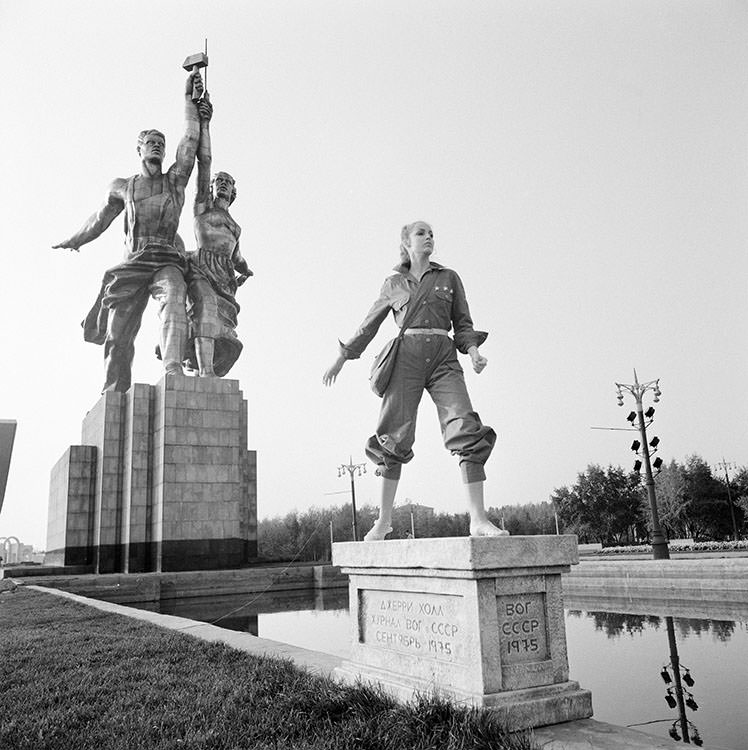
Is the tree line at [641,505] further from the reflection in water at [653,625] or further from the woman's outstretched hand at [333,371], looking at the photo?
the woman's outstretched hand at [333,371]

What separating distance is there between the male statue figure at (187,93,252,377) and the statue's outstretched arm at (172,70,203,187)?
28 centimetres

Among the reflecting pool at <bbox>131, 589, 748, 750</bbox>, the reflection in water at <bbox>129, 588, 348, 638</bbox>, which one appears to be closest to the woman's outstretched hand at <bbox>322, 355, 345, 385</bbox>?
the reflecting pool at <bbox>131, 589, 748, 750</bbox>

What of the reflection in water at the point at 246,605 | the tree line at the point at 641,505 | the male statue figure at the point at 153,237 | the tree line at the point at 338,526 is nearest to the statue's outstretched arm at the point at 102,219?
the male statue figure at the point at 153,237

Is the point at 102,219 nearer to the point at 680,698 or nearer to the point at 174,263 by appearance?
the point at 174,263

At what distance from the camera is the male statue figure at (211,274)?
72.9 ft

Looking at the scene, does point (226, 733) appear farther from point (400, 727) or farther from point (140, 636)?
point (140, 636)

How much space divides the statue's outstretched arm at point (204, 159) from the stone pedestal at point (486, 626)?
20989 mm

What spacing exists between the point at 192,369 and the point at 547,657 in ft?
69.4

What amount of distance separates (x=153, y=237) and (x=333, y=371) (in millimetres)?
18378

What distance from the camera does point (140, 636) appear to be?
676 cm

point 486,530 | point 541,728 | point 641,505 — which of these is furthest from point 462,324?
point 641,505

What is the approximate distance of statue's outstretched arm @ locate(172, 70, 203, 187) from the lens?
71.4ft

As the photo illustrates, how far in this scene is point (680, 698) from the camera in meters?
4.95

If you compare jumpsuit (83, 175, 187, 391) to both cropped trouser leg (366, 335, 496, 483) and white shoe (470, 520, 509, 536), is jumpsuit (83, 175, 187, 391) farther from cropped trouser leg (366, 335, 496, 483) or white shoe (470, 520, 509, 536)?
white shoe (470, 520, 509, 536)
